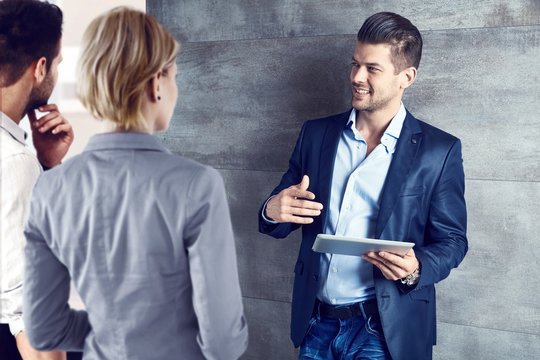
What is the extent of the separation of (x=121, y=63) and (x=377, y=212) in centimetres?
109

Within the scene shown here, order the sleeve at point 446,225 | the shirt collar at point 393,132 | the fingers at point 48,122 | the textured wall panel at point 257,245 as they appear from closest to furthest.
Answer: the fingers at point 48,122
the sleeve at point 446,225
the shirt collar at point 393,132
the textured wall panel at point 257,245

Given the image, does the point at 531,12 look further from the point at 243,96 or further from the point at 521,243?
the point at 243,96

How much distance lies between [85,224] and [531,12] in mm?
1757

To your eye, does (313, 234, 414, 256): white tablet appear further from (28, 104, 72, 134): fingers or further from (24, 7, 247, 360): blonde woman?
(28, 104, 72, 134): fingers

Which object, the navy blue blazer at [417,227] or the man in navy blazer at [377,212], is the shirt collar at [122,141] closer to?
the man in navy blazer at [377,212]

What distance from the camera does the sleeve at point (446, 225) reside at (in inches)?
74.6

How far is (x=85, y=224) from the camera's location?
1174 millimetres

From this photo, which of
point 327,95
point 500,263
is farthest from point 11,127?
point 500,263

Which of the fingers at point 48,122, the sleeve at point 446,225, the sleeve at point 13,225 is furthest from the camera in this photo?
the sleeve at point 446,225

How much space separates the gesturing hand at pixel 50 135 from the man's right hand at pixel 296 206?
0.68 m

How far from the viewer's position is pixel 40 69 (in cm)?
163

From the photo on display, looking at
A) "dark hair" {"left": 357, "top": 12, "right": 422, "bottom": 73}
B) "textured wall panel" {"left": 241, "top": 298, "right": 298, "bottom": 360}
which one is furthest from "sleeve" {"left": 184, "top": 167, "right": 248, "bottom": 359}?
"textured wall panel" {"left": 241, "top": 298, "right": 298, "bottom": 360}

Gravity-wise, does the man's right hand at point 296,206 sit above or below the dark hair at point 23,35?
below

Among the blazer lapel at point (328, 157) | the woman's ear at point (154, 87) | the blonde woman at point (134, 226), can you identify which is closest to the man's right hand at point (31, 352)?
the blonde woman at point (134, 226)
